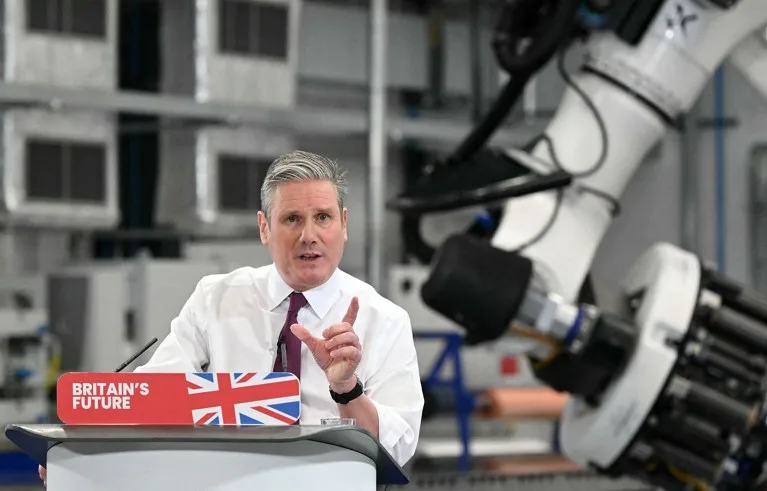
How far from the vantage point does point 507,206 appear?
302 cm

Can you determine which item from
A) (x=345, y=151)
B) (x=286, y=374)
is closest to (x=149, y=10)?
(x=345, y=151)

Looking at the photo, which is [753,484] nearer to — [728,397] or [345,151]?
[728,397]

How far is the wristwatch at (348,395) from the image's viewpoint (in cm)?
135

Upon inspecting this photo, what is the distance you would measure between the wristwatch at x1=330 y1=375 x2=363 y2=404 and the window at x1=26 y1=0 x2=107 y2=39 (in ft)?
11.3

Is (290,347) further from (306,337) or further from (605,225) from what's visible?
(605,225)

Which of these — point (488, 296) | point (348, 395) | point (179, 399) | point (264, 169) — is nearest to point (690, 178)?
point (264, 169)

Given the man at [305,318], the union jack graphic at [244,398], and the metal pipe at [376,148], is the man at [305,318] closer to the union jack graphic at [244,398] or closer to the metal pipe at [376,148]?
the union jack graphic at [244,398]

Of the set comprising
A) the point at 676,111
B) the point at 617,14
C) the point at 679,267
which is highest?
the point at 617,14

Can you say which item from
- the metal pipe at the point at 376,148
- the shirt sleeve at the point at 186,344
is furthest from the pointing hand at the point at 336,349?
the metal pipe at the point at 376,148

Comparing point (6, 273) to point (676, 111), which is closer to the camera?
point (676, 111)

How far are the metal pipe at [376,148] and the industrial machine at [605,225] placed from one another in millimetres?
1706

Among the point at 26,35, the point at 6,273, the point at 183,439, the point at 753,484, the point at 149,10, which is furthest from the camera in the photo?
the point at 149,10

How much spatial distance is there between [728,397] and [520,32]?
1030 millimetres

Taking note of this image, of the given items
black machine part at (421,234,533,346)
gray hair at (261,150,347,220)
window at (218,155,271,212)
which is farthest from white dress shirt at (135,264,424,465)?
window at (218,155,271,212)
